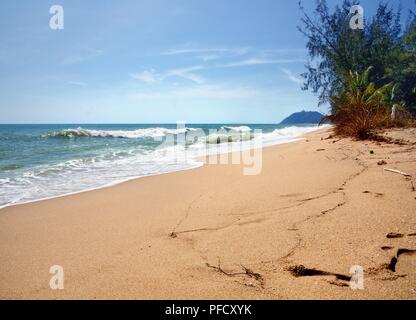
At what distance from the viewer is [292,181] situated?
160 inches

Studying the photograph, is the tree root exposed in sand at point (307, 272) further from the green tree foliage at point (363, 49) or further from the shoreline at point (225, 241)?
the green tree foliage at point (363, 49)

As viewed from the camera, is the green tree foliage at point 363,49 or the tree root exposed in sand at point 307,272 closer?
the tree root exposed in sand at point 307,272

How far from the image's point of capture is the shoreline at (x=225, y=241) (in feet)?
5.53

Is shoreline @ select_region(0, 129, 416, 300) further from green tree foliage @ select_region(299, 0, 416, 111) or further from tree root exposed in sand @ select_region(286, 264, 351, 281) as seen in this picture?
green tree foliage @ select_region(299, 0, 416, 111)

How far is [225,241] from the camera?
7.54ft

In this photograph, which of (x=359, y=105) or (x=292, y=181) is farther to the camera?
(x=359, y=105)

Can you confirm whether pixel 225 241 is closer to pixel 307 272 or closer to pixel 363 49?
pixel 307 272

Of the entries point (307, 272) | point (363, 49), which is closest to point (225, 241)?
point (307, 272)

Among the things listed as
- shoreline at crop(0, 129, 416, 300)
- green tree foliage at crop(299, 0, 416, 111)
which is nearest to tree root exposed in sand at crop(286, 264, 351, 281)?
shoreline at crop(0, 129, 416, 300)

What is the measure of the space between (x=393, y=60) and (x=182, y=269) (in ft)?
68.0

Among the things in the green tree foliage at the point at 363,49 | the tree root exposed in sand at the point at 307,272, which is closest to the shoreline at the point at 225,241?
the tree root exposed in sand at the point at 307,272

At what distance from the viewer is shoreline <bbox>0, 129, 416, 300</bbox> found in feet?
5.53
